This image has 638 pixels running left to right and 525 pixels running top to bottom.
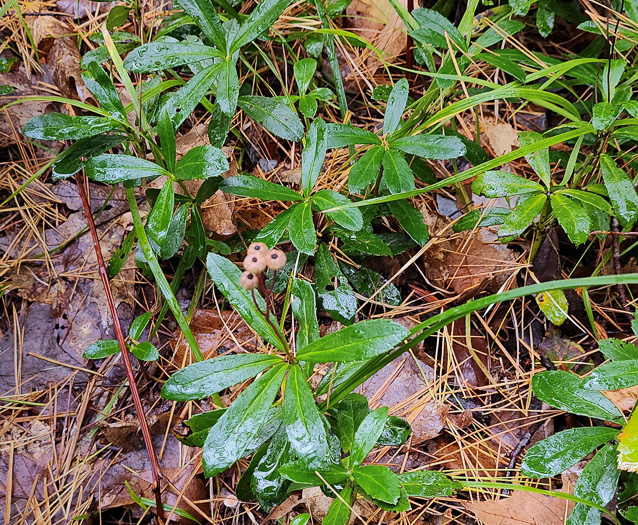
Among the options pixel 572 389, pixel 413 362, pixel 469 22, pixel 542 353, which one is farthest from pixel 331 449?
pixel 469 22

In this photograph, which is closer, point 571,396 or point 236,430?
point 236,430

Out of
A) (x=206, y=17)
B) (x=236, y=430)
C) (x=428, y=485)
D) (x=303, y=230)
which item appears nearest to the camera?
(x=236, y=430)

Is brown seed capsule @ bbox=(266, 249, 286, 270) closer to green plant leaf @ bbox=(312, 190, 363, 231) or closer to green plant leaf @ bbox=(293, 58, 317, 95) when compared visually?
green plant leaf @ bbox=(312, 190, 363, 231)

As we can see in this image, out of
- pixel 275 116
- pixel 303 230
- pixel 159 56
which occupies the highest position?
pixel 159 56

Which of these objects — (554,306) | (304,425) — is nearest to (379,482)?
(304,425)

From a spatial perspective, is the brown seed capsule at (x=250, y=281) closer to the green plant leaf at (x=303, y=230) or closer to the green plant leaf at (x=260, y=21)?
the green plant leaf at (x=303, y=230)

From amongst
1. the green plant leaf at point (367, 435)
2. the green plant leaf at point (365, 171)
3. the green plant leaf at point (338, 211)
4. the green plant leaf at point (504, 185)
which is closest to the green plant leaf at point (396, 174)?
the green plant leaf at point (365, 171)

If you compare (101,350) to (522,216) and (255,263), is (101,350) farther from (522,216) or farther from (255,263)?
(522,216)

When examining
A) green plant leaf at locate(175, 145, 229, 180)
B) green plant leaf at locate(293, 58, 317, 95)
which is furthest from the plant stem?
green plant leaf at locate(293, 58, 317, 95)

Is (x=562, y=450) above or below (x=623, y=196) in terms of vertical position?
below
